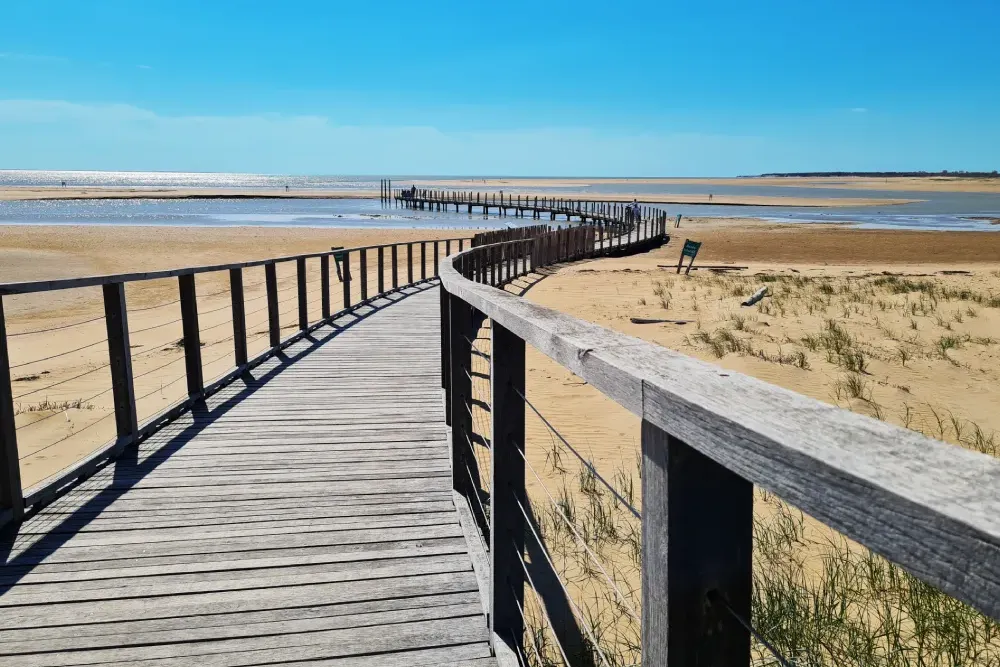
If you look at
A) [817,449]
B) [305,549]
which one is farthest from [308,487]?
[817,449]

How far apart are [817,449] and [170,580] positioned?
2.95m

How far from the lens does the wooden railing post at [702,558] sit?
1.13m

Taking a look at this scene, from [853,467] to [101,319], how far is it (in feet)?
42.7

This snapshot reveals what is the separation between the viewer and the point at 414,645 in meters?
2.67

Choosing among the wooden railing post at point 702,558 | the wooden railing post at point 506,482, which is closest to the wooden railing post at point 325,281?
the wooden railing post at point 506,482

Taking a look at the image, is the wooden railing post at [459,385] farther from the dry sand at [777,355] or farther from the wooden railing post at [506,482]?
the wooden railing post at [506,482]

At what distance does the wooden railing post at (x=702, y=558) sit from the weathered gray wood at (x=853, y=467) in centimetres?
9

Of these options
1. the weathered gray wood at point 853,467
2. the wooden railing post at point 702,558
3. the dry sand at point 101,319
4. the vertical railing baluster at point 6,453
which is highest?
the weathered gray wood at point 853,467

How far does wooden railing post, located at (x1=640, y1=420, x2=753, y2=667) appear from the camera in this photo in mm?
1127

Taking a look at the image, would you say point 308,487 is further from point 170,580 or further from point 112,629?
point 112,629

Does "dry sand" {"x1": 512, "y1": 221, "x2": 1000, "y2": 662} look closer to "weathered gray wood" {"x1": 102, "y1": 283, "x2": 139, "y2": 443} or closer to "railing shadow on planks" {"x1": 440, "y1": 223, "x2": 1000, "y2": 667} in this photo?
"railing shadow on planks" {"x1": 440, "y1": 223, "x2": 1000, "y2": 667}

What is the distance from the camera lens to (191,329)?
563 centimetres

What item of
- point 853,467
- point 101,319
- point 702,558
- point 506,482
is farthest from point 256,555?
point 101,319

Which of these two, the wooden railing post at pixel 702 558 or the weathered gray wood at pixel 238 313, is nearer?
the wooden railing post at pixel 702 558
